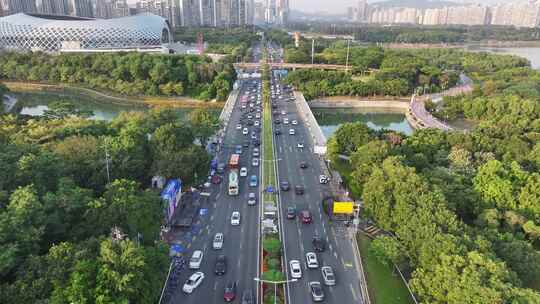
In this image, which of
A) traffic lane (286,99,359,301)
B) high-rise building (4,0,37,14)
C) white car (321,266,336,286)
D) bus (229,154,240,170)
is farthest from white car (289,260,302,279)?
high-rise building (4,0,37,14)

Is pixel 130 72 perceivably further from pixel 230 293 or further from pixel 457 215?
pixel 457 215

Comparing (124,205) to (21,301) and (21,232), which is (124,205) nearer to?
(21,232)

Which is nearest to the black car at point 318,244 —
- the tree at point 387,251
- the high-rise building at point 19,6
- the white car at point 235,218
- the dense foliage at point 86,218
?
→ the tree at point 387,251

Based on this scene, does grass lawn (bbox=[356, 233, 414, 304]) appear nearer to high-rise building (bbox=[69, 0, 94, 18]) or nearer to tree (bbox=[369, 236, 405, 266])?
tree (bbox=[369, 236, 405, 266])

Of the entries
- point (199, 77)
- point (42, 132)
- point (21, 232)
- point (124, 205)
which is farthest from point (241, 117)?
point (21, 232)

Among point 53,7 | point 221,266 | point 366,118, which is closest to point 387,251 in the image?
point 221,266

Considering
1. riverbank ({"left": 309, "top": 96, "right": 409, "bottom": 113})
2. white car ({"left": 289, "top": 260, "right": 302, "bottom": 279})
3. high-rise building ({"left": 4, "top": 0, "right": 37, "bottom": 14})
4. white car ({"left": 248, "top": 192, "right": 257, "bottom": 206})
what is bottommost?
white car ({"left": 289, "top": 260, "right": 302, "bottom": 279})
